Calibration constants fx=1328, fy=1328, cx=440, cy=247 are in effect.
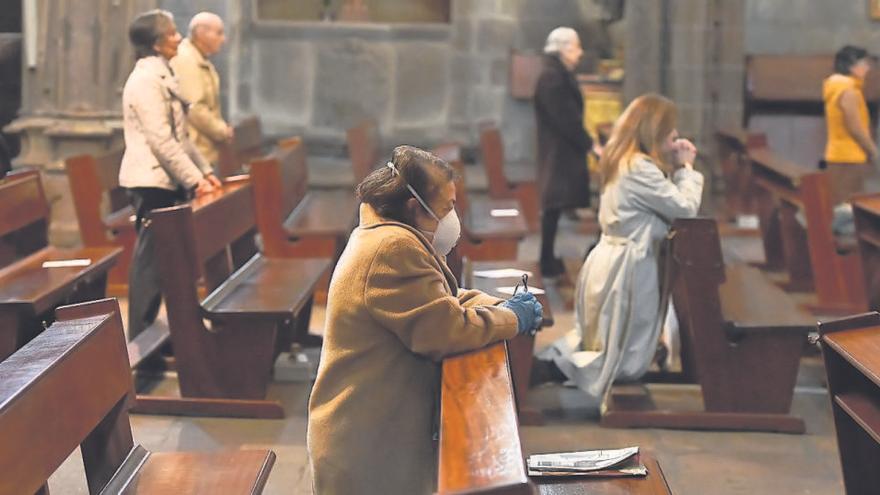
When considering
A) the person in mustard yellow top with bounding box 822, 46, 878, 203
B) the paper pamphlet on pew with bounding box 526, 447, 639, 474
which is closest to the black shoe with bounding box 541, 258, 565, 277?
the person in mustard yellow top with bounding box 822, 46, 878, 203

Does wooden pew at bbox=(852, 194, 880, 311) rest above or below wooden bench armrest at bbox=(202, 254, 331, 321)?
above

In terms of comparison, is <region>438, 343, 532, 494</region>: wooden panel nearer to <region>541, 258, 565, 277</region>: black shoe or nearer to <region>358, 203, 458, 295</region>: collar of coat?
<region>358, 203, 458, 295</region>: collar of coat

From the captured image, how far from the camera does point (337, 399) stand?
323cm

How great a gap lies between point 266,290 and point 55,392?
2.76 m

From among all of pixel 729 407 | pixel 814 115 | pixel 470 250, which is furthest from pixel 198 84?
pixel 814 115

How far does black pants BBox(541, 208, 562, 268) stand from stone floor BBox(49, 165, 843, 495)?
7.88ft

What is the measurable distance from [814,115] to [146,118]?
24.9ft

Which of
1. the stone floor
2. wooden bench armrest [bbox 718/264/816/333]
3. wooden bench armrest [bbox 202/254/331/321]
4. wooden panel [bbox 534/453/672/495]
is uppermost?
wooden bench armrest [bbox 202/254/331/321]

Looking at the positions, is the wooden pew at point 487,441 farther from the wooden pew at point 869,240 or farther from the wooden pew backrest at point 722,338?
the wooden pew at point 869,240

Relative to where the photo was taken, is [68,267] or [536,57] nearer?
[68,267]

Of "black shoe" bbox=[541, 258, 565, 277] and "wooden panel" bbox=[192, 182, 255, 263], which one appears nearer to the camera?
"wooden panel" bbox=[192, 182, 255, 263]

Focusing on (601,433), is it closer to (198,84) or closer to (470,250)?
(470,250)

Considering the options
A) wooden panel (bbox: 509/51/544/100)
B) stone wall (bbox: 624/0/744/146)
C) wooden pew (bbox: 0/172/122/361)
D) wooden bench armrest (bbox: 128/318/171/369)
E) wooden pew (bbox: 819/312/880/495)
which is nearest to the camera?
wooden pew (bbox: 819/312/880/495)

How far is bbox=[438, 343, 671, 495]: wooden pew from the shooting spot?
239cm
